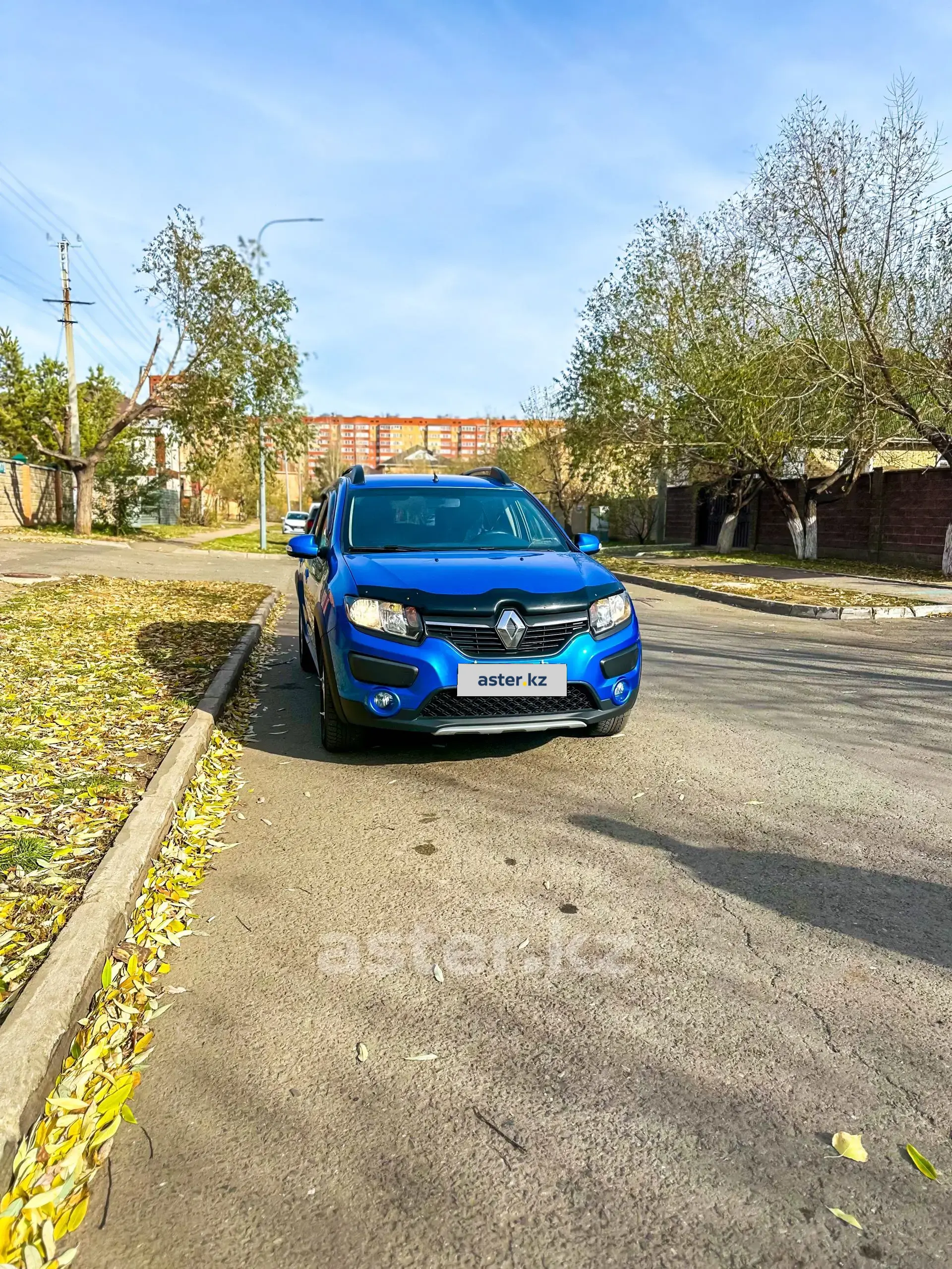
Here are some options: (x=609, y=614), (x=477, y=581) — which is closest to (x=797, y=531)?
(x=609, y=614)

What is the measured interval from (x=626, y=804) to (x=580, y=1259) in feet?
8.34

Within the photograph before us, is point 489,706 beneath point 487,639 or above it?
beneath

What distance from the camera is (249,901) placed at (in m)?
3.13

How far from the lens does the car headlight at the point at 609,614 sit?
4.52 m

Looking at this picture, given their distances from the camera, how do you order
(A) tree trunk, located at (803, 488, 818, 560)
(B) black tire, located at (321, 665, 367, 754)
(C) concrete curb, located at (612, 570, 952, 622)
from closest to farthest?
(B) black tire, located at (321, 665, 367, 754) → (C) concrete curb, located at (612, 570, 952, 622) → (A) tree trunk, located at (803, 488, 818, 560)

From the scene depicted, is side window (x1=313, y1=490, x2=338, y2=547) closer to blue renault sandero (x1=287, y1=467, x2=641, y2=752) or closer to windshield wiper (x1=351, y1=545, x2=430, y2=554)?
windshield wiper (x1=351, y1=545, x2=430, y2=554)

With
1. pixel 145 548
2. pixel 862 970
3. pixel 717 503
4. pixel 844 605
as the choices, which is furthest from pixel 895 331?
pixel 145 548

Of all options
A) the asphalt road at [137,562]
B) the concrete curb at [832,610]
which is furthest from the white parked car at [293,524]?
the concrete curb at [832,610]

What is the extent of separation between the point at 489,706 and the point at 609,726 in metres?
1.01

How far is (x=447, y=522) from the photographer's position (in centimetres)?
563

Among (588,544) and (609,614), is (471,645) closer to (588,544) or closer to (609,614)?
(609,614)

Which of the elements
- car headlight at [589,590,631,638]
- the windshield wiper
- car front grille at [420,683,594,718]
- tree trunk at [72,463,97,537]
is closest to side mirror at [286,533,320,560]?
the windshield wiper

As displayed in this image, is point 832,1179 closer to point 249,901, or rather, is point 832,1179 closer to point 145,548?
point 249,901

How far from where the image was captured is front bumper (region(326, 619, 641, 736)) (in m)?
4.24
